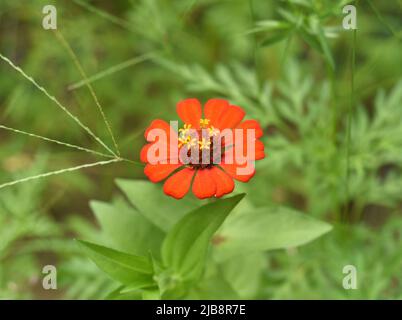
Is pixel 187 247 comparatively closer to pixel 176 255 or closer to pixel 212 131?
pixel 176 255

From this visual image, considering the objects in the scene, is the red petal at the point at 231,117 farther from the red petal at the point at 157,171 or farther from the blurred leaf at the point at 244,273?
the blurred leaf at the point at 244,273

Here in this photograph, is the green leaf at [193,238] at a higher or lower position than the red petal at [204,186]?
lower

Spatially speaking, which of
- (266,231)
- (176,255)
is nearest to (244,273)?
(266,231)

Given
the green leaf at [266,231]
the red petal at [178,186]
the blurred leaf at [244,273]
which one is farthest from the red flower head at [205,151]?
the blurred leaf at [244,273]

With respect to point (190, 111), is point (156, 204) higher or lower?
lower

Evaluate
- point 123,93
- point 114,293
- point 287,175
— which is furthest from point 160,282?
point 123,93

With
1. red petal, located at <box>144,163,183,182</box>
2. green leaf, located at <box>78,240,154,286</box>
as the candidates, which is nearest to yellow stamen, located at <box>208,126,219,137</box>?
red petal, located at <box>144,163,183,182</box>
